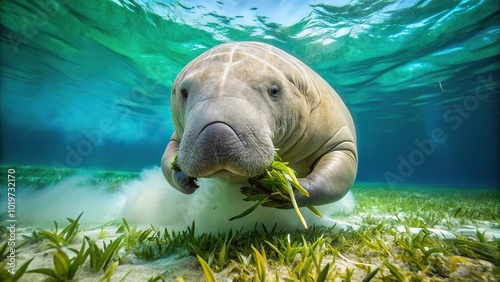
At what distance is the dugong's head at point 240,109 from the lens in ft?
5.79

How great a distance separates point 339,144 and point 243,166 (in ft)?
5.44

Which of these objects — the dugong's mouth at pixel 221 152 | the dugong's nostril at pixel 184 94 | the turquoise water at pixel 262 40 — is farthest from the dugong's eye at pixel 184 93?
the turquoise water at pixel 262 40

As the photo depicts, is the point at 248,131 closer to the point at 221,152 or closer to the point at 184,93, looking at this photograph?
the point at 221,152

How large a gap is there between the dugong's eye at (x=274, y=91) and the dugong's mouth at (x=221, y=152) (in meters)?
0.60

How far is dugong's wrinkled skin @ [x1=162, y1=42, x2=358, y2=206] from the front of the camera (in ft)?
5.87

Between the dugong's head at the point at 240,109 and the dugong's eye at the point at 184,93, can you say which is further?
the dugong's eye at the point at 184,93

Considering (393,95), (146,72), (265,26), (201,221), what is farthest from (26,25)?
(393,95)

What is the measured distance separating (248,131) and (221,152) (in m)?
0.28

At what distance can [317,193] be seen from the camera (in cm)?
213

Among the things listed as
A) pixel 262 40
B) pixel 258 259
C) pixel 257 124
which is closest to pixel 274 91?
pixel 257 124

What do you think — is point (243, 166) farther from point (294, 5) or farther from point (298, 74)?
point (294, 5)

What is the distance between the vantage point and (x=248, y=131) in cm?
187

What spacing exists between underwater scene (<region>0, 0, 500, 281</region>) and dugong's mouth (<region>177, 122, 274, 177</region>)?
0.01m

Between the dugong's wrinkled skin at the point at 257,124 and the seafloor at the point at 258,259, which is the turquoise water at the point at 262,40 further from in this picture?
the dugong's wrinkled skin at the point at 257,124
